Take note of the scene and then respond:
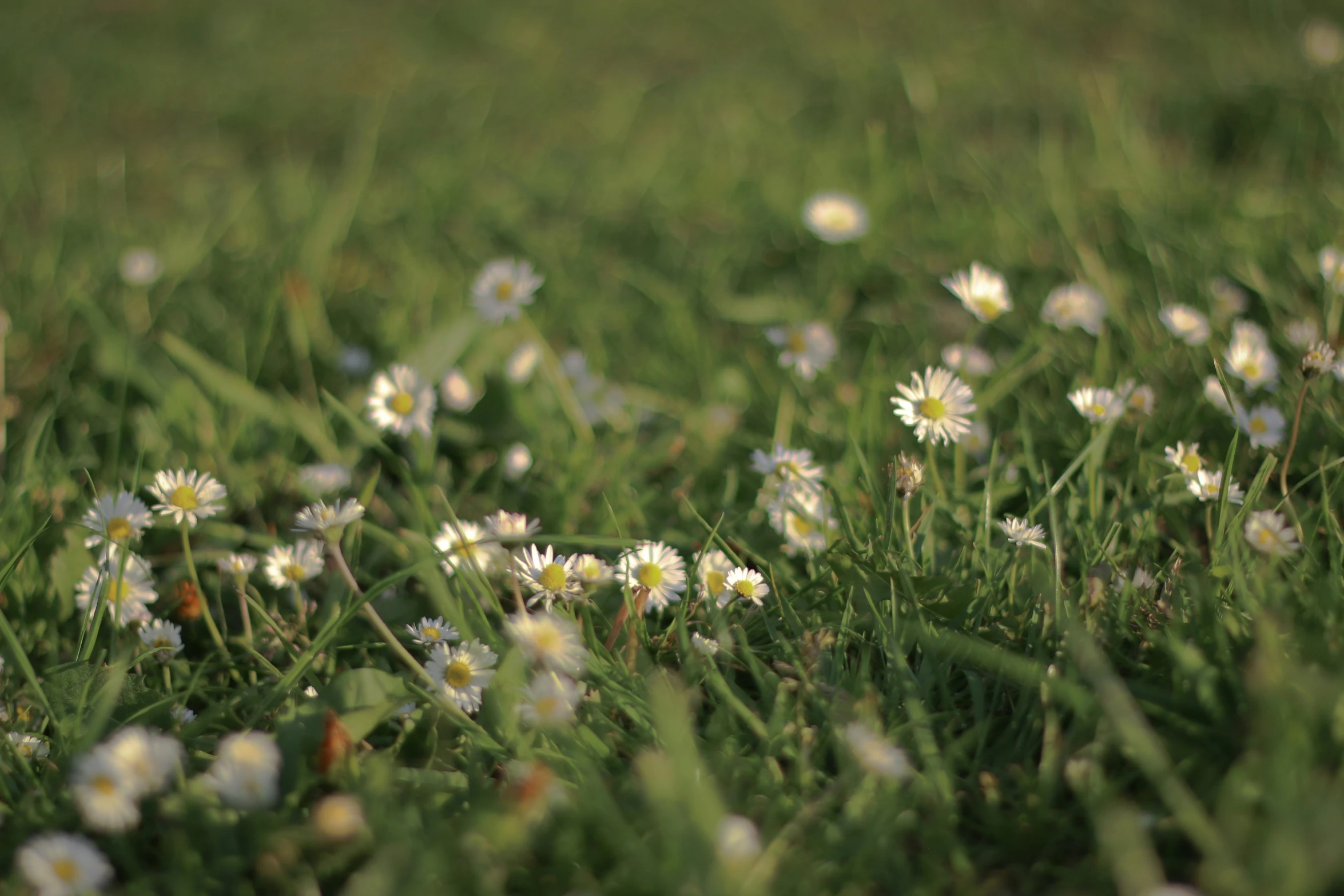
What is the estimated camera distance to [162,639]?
129cm

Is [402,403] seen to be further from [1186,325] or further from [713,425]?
[1186,325]

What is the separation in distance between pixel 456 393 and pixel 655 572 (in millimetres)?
697

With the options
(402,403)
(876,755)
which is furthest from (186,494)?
(876,755)

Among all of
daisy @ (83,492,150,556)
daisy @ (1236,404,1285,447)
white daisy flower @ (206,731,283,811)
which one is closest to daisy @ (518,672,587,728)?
white daisy flower @ (206,731,283,811)

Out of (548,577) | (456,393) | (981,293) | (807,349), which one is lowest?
(548,577)

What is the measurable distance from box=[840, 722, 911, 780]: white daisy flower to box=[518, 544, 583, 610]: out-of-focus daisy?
0.44 meters

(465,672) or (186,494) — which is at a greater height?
(186,494)

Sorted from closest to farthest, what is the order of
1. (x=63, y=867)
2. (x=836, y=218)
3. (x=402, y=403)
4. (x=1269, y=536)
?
(x=63, y=867), (x=1269, y=536), (x=402, y=403), (x=836, y=218)

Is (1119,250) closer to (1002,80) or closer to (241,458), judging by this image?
(1002,80)

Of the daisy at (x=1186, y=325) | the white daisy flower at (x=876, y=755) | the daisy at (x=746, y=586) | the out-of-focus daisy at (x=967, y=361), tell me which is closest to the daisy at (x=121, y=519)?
the daisy at (x=746, y=586)

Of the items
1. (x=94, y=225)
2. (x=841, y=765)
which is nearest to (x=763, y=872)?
(x=841, y=765)

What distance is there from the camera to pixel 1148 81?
2805 mm

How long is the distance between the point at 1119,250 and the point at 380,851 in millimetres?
1944

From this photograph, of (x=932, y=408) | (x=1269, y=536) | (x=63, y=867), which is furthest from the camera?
(x=932, y=408)
